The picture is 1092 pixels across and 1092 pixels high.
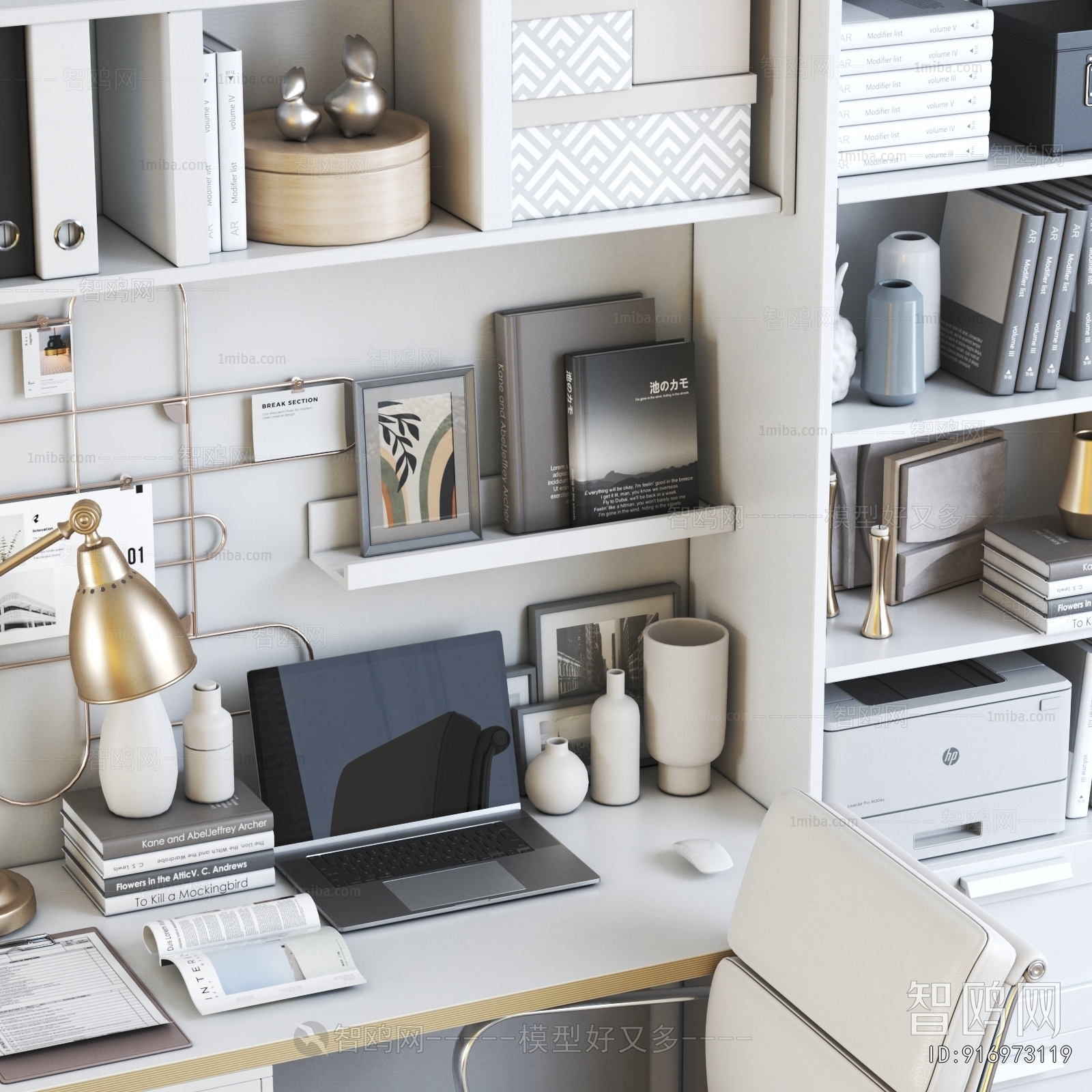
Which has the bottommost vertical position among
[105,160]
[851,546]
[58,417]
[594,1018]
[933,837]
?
[594,1018]

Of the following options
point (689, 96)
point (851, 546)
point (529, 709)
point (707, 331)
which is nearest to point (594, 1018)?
point (529, 709)

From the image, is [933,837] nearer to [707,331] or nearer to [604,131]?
[707,331]

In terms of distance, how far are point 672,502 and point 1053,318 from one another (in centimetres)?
62

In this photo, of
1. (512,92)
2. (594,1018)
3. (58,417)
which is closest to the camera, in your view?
(512,92)

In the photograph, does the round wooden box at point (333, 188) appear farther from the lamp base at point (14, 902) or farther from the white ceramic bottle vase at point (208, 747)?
the lamp base at point (14, 902)

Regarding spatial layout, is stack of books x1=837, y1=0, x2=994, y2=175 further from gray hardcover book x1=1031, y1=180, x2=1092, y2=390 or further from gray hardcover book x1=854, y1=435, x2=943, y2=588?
gray hardcover book x1=854, y1=435, x2=943, y2=588

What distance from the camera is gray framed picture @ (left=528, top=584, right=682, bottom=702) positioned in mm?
2641

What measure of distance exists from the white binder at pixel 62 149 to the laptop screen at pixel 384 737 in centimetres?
73

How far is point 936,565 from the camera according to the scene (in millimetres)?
2629

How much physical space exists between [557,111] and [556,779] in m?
1.00

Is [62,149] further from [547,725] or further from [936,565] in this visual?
[936,565]

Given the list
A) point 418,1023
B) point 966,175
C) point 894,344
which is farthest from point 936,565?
point 418,1023

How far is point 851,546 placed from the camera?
264cm

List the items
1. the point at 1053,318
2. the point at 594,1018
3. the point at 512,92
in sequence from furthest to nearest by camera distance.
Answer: the point at 594,1018
the point at 1053,318
the point at 512,92
